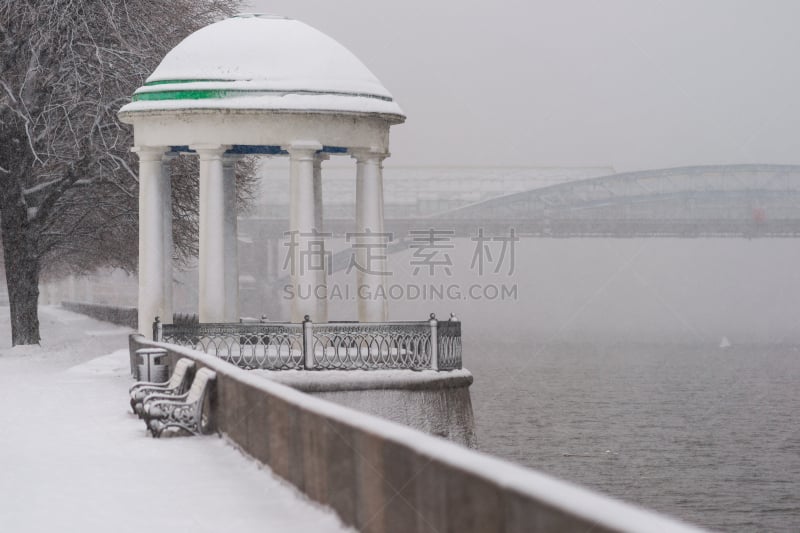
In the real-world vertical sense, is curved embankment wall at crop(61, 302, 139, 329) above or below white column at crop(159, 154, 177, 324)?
below

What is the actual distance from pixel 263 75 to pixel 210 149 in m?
1.73

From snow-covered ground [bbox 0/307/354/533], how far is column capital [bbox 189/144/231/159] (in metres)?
6.30

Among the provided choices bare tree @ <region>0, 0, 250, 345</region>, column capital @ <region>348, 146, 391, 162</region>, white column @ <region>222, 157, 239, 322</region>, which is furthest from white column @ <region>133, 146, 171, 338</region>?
bare tree @ <region>0, 0, 250, 345</region>

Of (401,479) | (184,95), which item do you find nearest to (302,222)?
(184,95)

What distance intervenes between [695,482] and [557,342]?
100 meters

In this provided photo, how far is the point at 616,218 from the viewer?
115625mm

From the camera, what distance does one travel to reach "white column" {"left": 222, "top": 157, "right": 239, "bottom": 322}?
31.4 meters

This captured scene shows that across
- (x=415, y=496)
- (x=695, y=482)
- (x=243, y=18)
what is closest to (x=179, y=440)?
(x=415, y=496)

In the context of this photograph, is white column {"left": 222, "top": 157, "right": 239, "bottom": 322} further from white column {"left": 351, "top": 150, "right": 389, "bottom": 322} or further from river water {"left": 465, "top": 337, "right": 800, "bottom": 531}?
river water {"left": 465, "top": 337, "right": 800, "bottom": 531}

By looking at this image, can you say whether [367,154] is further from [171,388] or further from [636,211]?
[636,211]

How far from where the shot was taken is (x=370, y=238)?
28656 mm

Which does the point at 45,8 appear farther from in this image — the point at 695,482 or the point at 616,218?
the point at 616,218

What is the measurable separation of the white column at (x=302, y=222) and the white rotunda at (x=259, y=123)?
0.02 metres

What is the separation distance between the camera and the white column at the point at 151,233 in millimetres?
28938
